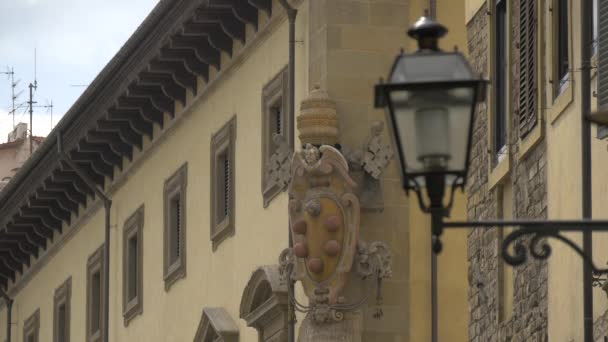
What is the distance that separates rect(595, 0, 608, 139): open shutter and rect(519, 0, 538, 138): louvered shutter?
300cm

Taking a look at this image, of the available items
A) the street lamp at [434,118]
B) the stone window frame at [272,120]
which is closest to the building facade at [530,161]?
the stone window frame at [272,120]

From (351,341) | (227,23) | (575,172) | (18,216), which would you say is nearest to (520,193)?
(575,172)

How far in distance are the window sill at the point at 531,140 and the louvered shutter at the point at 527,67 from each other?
0.25 feet

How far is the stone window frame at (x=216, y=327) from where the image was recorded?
34750mm

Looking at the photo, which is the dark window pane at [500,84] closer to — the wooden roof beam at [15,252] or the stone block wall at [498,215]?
the stone block wall at [498,215]

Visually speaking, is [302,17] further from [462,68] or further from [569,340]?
[462,68]

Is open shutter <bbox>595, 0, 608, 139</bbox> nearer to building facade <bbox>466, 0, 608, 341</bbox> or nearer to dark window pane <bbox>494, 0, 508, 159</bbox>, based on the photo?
building facade <bbox>466, 0, 608, 341</bbox>

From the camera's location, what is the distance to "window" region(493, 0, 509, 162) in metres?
25.3

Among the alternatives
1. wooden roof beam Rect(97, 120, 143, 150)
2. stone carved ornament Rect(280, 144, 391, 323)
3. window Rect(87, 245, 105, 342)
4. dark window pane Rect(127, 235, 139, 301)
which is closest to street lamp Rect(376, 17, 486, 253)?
stone carved ornament Rect(280, 144, 391, 323)

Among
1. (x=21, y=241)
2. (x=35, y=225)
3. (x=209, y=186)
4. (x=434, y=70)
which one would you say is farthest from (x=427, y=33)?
(x=21, y=241)

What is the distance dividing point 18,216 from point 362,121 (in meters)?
19.4

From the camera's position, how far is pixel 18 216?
161 ft

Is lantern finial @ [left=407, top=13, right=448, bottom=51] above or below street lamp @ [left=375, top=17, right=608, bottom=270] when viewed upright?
above

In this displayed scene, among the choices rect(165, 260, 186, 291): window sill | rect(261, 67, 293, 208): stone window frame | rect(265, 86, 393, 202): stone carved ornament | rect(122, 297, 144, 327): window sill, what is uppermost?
rect(261, 67, 293, 208): stone window frame
